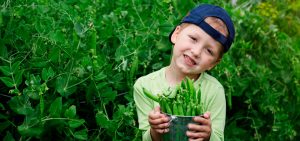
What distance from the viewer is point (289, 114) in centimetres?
383

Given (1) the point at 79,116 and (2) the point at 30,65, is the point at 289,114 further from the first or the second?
(2) the point at 30,65

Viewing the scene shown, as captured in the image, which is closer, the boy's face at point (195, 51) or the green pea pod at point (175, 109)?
A: the green pea pod at point (175, 109)

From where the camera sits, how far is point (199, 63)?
240 centimetres

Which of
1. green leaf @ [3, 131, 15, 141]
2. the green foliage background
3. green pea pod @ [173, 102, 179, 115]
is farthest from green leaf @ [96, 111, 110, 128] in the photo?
green pea pod @ [173, 102, 179, 115]

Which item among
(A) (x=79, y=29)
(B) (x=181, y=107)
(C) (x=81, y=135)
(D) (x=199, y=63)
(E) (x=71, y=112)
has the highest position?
(A) (x=79, y=29)

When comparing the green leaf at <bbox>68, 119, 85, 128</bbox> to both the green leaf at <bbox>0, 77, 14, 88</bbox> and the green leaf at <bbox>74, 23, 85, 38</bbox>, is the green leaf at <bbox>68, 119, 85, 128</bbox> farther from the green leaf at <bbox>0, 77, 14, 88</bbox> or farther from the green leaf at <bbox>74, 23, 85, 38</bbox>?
the green leaf at <bbox>74, 23, 85, 38</bbox>

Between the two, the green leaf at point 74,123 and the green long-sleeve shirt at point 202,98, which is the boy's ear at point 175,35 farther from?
the green leaf at point 74,123

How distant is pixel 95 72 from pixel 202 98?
0.52 m

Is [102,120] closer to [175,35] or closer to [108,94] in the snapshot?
[108,94]

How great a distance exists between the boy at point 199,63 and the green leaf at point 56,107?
323 millimetres

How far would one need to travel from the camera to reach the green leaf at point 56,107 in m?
2.48

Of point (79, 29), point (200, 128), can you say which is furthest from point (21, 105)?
point (200, 128)

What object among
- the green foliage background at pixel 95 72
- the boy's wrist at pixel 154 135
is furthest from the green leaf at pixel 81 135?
the boy's wrist at pixel 154 135

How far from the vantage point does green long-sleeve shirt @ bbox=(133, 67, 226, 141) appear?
7.98ft
